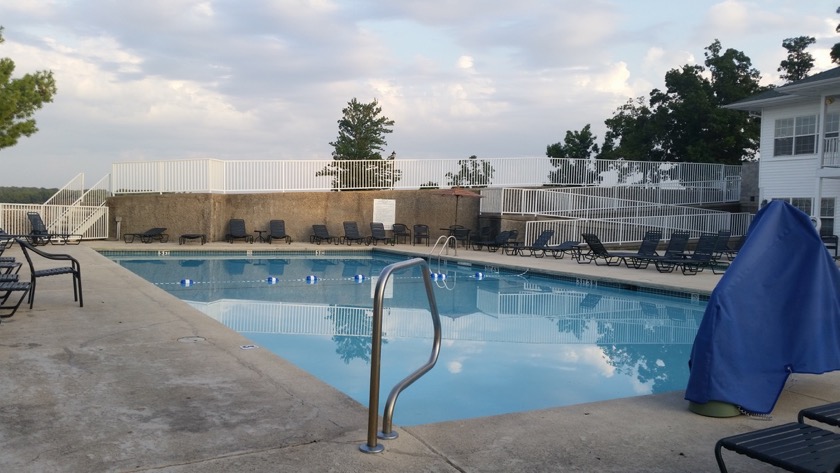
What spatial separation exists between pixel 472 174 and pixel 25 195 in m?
16.7

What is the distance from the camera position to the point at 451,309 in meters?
11.9

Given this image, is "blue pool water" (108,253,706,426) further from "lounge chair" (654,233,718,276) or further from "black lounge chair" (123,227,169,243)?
"black lounge chair" (123,227,169,243)

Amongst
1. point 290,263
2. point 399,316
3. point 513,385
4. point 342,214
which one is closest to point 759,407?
point 513,385

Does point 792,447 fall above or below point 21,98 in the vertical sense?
below

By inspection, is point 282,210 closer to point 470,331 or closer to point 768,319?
point 470,331

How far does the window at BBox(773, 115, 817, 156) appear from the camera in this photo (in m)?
22.3

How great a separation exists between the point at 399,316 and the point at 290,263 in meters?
9.30

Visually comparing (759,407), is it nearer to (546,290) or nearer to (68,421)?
(68,421)

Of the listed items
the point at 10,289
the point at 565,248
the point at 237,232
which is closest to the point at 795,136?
the point at 565,248

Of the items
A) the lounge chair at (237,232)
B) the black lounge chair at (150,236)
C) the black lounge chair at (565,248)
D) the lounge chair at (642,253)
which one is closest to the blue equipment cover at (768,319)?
the lounge chair at (642,253)

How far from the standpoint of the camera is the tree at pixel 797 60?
34.7 meters

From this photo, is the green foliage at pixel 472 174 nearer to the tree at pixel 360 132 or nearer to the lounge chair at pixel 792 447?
the tree at pixel 360 132

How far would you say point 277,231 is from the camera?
25.0m

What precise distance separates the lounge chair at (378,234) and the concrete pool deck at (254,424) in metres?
18.9
